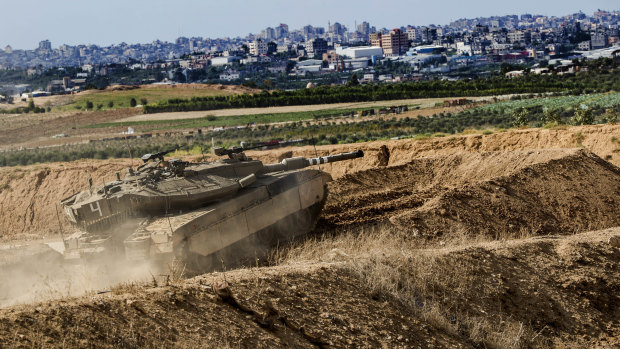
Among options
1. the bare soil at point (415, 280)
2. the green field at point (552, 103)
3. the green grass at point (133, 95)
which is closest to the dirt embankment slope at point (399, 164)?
the bare soil at point (415, 280)

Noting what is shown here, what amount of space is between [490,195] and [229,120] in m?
42.6

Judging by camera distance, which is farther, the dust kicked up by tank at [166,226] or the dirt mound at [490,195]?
the dirt mound at [490,195]

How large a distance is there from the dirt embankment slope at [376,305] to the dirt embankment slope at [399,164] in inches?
318

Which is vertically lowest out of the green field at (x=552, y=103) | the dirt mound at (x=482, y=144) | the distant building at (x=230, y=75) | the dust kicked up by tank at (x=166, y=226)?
the distant building at (x=230, y=75)

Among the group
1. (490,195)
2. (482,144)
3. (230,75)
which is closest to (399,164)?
(482,144)

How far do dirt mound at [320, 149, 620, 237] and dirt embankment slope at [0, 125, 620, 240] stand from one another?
69mm

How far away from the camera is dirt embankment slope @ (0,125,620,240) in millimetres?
25031

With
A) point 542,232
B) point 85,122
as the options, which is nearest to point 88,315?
point 542,232

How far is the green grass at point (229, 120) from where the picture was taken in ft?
196

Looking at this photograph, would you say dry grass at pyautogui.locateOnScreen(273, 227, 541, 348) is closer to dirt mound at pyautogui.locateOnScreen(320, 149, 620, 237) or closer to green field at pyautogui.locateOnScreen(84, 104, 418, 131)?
dirt mound at pyautogui.locateOnScreen(320, 149, 620, 237)

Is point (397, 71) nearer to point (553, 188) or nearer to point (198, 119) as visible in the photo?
point (198, 119)

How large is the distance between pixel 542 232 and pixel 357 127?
29.3 metres

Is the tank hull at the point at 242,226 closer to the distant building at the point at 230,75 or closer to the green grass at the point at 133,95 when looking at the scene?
the green grass at the point at 133,95

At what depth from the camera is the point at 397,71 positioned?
520ft
